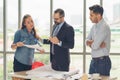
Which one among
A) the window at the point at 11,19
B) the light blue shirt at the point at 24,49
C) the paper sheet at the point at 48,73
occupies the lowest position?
the paper sheet at the point at 48,73

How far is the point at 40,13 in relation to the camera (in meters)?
5.75

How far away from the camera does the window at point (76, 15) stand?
5547mm

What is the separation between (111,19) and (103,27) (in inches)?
73.3

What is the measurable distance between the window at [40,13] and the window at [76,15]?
220mm

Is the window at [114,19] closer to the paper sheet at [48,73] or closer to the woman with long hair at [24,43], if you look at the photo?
the woman with long hair at [24,43]

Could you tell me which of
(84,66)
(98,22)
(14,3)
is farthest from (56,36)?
A: (14,3)

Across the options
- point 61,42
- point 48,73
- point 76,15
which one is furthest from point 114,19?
point 48,73

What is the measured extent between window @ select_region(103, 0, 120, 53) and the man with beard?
1848mm

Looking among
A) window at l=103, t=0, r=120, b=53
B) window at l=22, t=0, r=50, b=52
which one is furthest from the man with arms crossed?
window at l=22, t=0, r=50, b=52

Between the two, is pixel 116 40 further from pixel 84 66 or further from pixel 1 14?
pixel 1 14

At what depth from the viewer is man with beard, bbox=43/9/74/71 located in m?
A: 3.73

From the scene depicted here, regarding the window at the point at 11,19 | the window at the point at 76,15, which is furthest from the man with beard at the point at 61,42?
the window at the point at 11,19

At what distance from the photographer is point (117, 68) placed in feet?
17.8

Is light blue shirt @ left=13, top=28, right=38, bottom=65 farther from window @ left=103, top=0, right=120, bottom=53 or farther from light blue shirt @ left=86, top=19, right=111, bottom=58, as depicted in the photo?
window @ left=103, top=0, right=120, bottom=53
